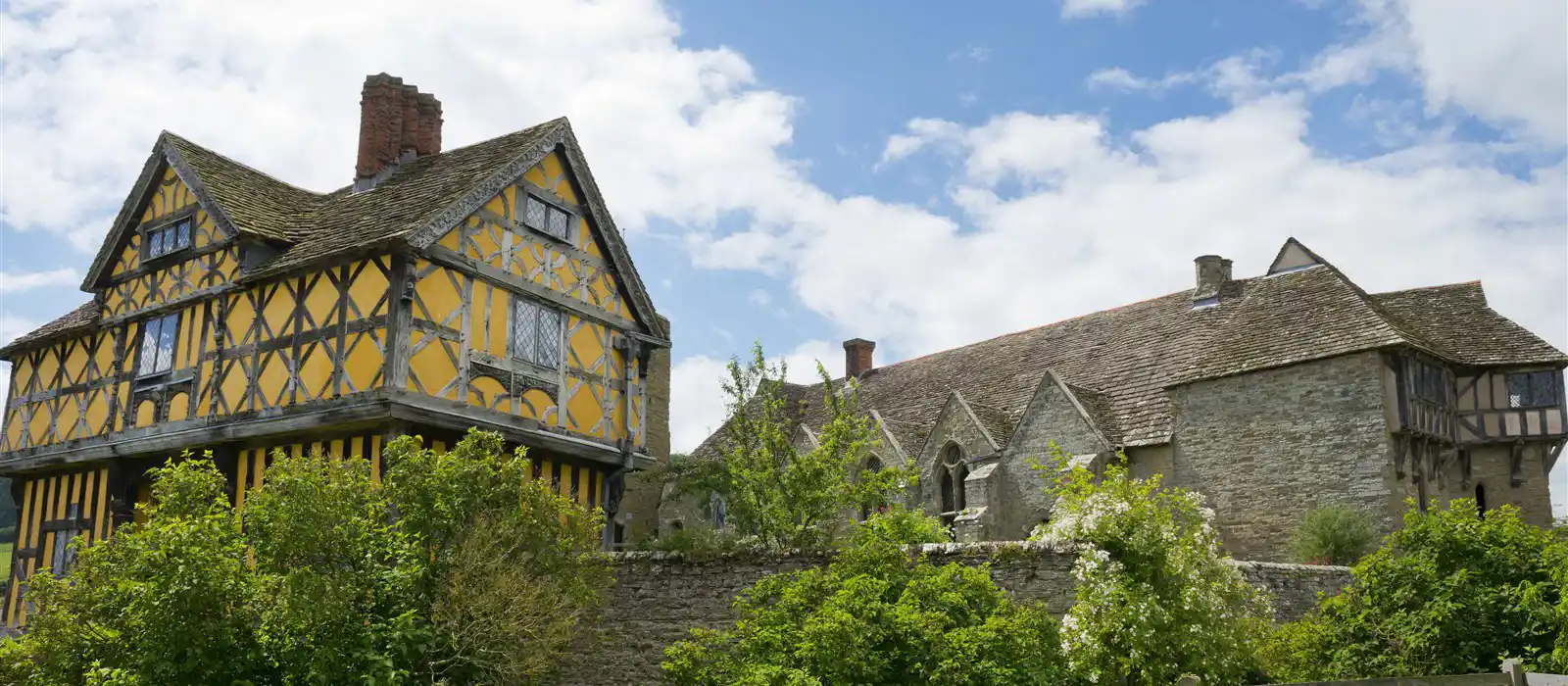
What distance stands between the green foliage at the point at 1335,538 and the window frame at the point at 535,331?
13.7 metres

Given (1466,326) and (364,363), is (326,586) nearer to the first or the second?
(364,363)

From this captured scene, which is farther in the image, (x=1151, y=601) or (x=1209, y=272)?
(x=1209, y=272)

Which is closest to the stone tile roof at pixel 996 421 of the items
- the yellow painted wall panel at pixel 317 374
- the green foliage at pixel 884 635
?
the green foliage at pixel 884 635

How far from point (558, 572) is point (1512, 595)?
942 centimetres

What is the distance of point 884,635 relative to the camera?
11109mm

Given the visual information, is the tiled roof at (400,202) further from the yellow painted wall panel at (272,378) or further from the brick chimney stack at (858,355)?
the brick chimney stack at (858,355)

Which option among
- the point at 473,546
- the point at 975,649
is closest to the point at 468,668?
the point at 473,546

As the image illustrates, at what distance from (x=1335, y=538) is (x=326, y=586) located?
693 inches

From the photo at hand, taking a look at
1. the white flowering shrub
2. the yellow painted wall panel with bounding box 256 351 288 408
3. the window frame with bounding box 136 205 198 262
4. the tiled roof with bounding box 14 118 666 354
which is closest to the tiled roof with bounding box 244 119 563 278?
the tiled roof with bounding box 14 118 666 354

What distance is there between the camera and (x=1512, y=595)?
11.3m

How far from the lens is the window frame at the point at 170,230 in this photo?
61.8ft

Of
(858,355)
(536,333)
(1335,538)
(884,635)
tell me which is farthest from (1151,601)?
(858,355)

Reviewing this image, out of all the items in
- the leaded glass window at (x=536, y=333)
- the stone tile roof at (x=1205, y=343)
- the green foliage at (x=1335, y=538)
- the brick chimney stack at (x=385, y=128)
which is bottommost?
the green foliage at (x=1335, y=538)

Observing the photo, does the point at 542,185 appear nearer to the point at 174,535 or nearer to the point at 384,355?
the point at 384,355
